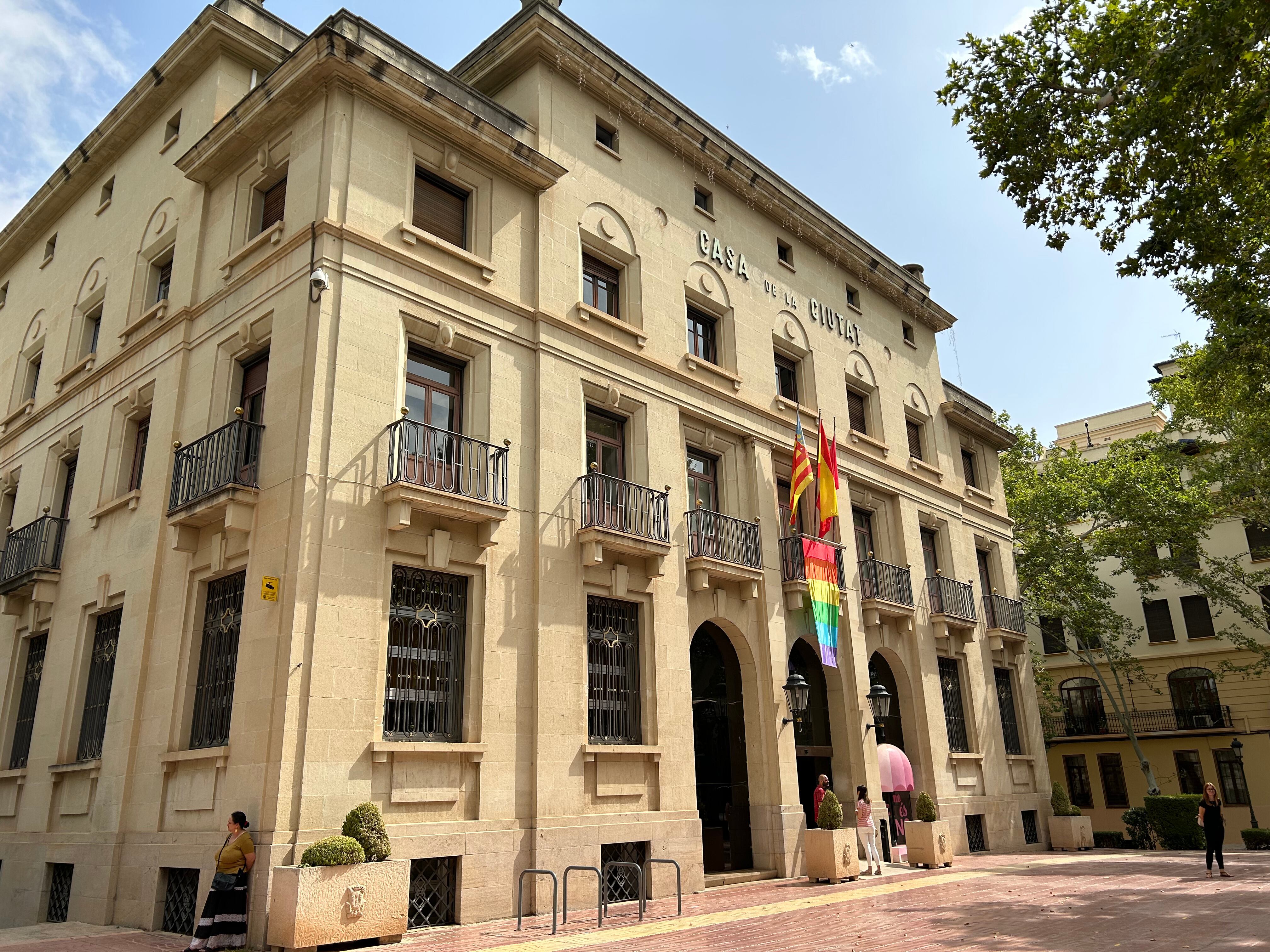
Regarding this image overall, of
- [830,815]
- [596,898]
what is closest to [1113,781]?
[830,815]

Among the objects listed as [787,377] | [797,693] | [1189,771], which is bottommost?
[1189,771]

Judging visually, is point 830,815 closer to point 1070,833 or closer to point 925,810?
point 925,810

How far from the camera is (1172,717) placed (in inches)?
1550

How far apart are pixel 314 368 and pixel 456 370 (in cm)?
288

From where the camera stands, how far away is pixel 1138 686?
41.1 meters

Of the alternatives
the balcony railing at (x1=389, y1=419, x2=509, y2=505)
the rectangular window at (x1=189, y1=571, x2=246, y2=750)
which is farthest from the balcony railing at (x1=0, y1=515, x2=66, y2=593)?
the balcony railing at (x1=389, y1=419, x2=509, y2=505)

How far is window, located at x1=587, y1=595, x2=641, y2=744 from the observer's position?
51.0 ft

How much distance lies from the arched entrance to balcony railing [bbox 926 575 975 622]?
179 inches

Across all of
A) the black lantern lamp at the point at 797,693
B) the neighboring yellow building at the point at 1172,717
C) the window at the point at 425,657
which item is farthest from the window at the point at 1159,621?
the window at the point at 425,657

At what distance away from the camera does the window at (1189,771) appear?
125ft

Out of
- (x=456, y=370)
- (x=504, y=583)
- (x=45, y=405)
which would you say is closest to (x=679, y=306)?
(x=456, y=370)

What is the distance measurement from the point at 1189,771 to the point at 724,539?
30621 millimetres

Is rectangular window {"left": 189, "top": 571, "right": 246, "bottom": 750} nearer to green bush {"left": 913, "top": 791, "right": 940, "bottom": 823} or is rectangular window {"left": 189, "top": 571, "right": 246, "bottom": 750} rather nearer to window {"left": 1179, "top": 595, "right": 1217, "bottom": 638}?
green bush {"left": 913, "top": 791, "right": 940, "bottom": 823}

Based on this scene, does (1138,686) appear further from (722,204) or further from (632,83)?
(632,83)
